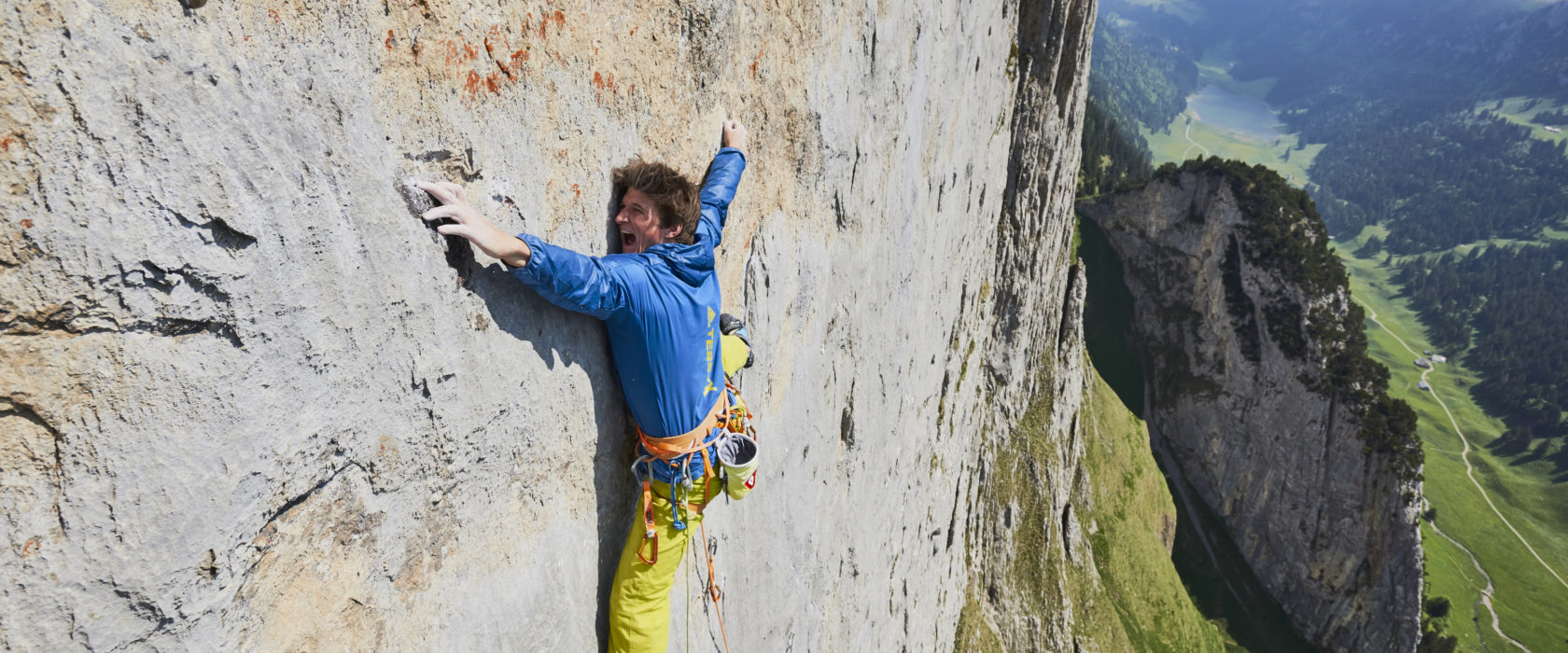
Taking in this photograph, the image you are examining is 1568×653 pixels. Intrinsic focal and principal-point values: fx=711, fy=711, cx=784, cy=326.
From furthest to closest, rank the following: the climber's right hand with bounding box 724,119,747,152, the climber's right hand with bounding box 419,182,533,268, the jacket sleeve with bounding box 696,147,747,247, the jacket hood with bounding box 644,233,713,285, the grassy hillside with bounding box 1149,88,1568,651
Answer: the grassy hillside with bounding box 1149,88,1568,651
the climber's right hand with bounding box 724,119,747,152
the jacket sleeve with bounding box 696,147,747,247
the jacket hood with bounding box 644,233,713,285
the climber's right hand with bounding box 419,182,533,268

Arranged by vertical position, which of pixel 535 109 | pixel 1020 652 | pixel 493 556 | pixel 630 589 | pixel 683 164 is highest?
pixel 535 109

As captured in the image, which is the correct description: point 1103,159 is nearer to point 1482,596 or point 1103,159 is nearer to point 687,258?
point 1482,596

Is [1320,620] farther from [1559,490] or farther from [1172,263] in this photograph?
[1559,490]

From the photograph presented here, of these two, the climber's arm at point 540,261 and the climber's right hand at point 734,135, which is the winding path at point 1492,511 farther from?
the climber's arm at point 540,261

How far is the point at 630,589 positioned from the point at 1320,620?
59.9 meters

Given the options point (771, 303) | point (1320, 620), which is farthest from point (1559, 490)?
point (771, 303)

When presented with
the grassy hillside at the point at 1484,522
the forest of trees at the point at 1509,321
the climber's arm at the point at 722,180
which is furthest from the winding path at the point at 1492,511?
the climber's arm at the point at 722,180

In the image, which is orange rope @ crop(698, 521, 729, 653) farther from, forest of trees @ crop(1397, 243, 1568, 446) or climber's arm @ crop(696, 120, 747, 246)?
forest of trees @ crop(1397, 243, 1568, 446)

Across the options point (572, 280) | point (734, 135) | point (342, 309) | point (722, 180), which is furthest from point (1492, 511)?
point (342, 309)

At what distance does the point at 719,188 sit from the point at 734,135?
2.38 feet

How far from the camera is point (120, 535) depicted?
7.54ft

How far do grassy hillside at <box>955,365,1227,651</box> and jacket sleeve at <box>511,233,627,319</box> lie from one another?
23.9 m

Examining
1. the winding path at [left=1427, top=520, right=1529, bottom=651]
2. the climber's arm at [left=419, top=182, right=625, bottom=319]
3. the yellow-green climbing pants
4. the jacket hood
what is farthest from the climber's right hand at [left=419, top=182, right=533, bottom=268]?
the winding path at [left=1427, top=520, right=1529, bottom=651]

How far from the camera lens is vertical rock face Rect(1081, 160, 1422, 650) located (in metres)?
44.2
